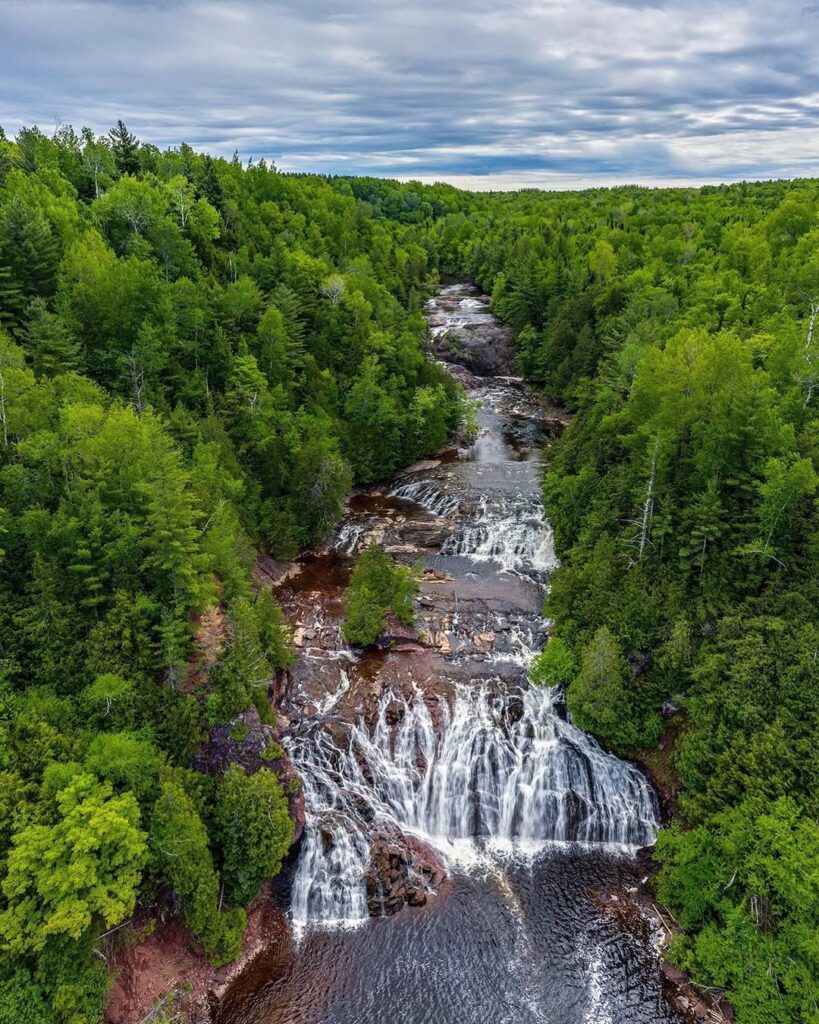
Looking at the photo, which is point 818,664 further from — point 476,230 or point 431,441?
point 476,230

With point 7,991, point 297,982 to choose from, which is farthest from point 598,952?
point 7,991

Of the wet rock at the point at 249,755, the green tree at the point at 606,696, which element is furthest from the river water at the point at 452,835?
the green tree at the point at 606,696

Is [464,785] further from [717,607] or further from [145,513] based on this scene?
[145,513]

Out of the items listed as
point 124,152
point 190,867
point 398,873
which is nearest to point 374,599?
point 398,873

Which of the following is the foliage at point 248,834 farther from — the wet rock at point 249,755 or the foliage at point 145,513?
the wet rock at point 249,755

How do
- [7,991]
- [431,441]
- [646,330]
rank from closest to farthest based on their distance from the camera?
[7,991] → [646,330] → [431,441]
